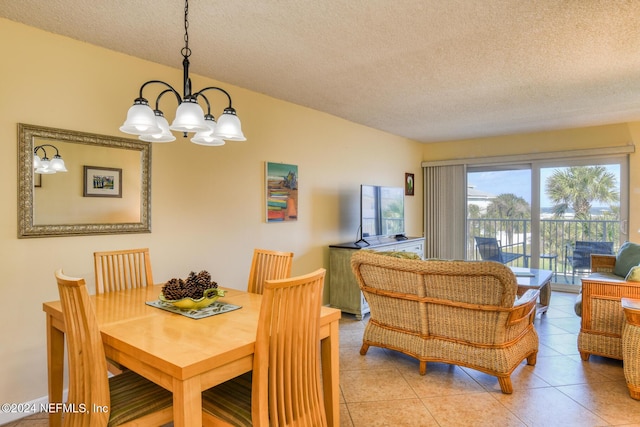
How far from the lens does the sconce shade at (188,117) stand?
5.82 feet

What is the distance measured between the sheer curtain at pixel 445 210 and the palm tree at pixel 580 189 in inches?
50.2

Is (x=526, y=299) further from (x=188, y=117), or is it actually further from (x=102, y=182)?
(x=102, y=182)

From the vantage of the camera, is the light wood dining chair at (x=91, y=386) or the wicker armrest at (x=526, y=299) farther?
the wicker armrest at (x=526, y=299)

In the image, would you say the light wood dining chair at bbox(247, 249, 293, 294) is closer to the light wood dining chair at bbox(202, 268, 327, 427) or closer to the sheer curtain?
the light wood dining chair at bbox(202, 268, 327, 427)

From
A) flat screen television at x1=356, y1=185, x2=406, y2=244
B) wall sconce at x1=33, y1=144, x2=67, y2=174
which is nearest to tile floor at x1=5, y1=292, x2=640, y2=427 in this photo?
wall sconce at x1=33, y1=144, x2=67, y2=174

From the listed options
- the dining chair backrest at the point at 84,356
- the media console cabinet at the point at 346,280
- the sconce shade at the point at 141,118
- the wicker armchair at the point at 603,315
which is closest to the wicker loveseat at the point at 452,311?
the wicker armchair at the point at 603,315

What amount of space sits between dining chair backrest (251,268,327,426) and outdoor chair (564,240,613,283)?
5342mm

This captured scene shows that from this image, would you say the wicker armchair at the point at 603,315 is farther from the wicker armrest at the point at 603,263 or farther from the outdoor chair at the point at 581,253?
the outdoor chair at the point at 581,253

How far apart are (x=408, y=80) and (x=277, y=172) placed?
155cm

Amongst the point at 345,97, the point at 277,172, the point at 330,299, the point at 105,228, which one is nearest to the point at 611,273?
the point at 330,299

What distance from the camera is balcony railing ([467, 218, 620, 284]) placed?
536cm

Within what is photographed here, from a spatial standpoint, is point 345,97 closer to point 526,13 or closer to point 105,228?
point 526,13

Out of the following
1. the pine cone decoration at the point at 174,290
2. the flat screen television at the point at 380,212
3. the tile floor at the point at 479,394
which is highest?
the flat screen television at the point at 380,212

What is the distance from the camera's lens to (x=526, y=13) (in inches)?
86.9
